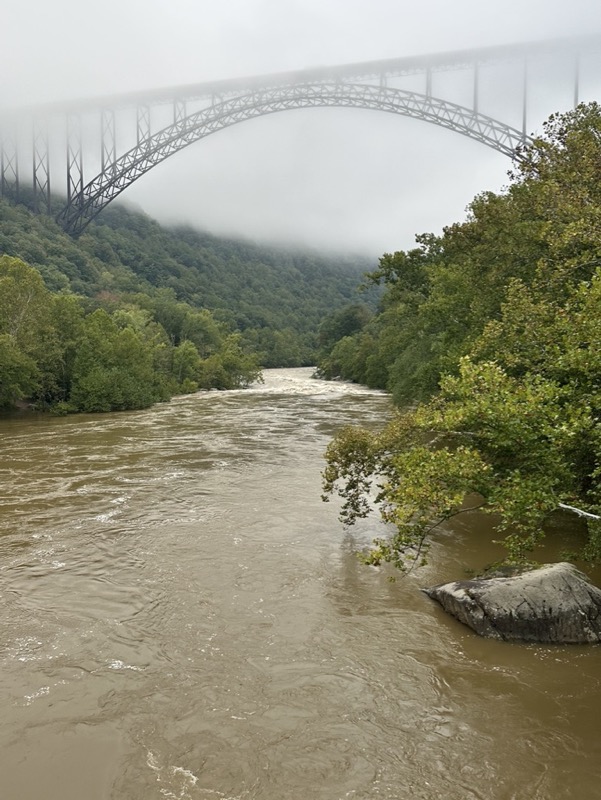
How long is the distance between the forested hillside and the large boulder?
1227 inches

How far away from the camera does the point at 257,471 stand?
65.6 feet

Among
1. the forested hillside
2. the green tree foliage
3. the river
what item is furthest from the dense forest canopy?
the green tree foliage

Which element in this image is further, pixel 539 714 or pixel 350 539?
pixel 350 539

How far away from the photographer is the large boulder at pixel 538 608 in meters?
8.06

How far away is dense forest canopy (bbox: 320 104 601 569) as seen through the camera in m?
7.63

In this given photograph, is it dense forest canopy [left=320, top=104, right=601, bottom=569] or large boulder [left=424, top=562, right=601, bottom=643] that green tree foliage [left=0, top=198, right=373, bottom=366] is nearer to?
dense forest canopy [left=320, top=104, right=601, bottom=569]

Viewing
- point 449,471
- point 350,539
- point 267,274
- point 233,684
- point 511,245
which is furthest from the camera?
point 267,274

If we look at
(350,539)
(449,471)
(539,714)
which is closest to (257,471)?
(350,539)

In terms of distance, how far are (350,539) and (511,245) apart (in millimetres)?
9174

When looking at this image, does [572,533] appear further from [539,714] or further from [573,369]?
[539,714]

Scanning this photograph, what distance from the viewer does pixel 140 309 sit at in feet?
244

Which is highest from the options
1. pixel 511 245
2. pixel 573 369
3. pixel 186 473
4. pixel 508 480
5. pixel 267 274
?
pixel 267 274

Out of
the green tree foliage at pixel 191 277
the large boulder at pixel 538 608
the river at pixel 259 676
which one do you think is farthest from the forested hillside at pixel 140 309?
the large boulder at pixel 538 608

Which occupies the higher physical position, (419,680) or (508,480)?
(508,480)
